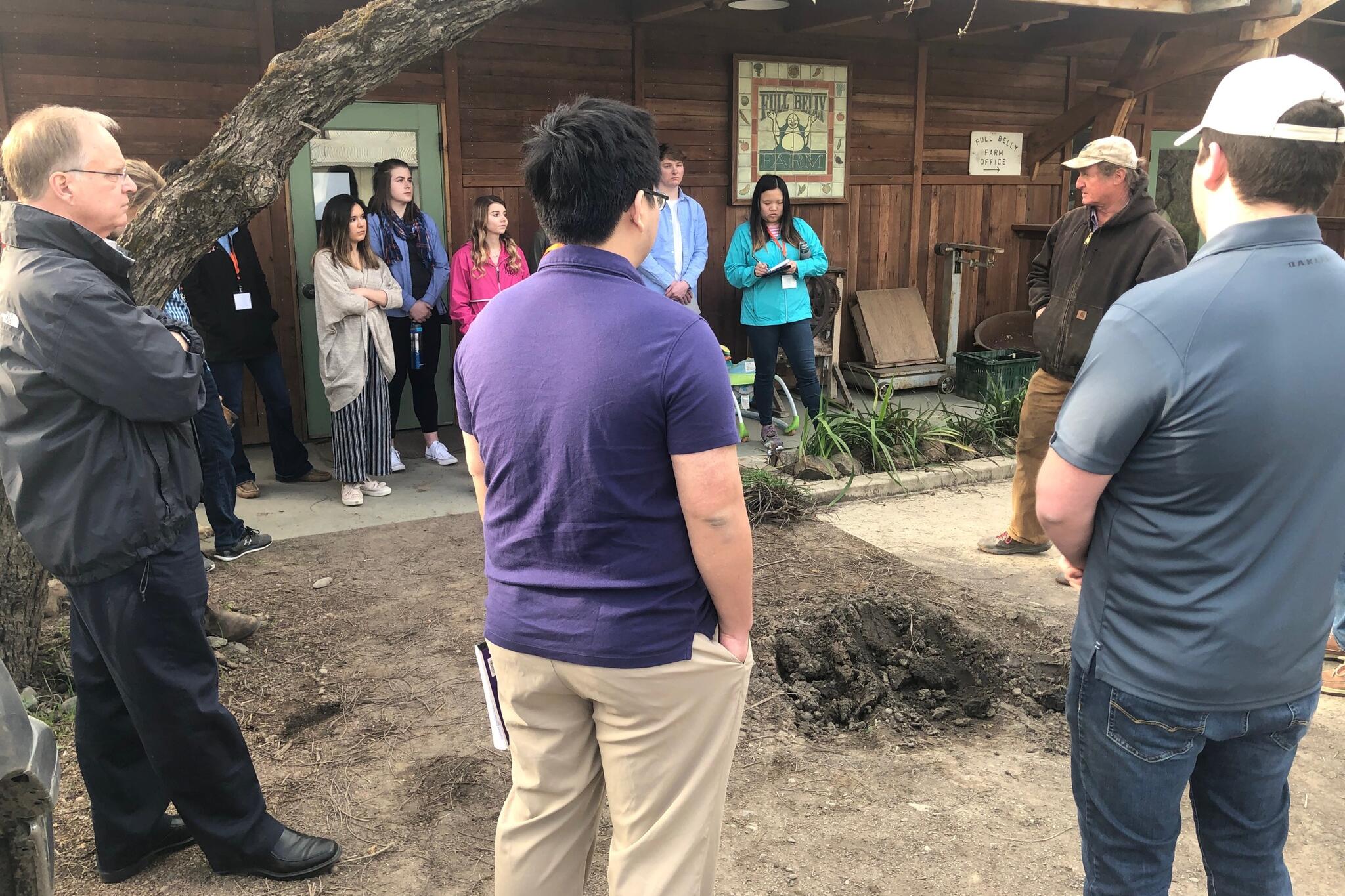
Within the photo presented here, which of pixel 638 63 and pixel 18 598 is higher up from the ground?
pixel 638 63

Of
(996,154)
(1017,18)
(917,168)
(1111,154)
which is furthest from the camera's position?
(996,154)

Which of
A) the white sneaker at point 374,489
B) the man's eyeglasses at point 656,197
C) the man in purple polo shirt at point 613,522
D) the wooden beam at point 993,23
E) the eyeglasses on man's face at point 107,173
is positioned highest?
the wooden beam at point 993,23

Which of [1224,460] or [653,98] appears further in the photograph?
[653,98]

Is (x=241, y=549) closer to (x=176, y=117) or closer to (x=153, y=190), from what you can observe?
(x=153, y=190)

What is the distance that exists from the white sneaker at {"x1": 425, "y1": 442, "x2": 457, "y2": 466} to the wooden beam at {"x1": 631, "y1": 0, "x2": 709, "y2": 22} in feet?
11.5

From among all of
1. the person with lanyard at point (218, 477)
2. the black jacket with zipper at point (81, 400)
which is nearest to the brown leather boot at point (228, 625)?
the person with lanyard at point (218, 477)

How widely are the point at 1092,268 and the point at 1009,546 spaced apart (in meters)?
1.49

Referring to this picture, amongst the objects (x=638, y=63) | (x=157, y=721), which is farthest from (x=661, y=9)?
(x=157, y=721)

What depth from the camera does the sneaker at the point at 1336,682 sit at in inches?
151

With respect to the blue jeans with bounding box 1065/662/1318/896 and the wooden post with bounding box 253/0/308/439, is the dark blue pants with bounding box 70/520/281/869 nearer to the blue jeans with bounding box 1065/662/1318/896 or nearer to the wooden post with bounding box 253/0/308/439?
the blue jeans with bounding box 1065/662/1318/896

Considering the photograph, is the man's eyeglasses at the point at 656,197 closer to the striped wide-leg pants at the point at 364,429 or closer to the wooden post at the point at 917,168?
the striped wide-leg pants at the point at 364,429

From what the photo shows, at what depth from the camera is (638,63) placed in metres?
7.78

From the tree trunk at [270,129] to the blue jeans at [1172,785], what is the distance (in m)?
3.23

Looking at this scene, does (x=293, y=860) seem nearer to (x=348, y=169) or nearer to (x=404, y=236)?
(x=404, y=236)
